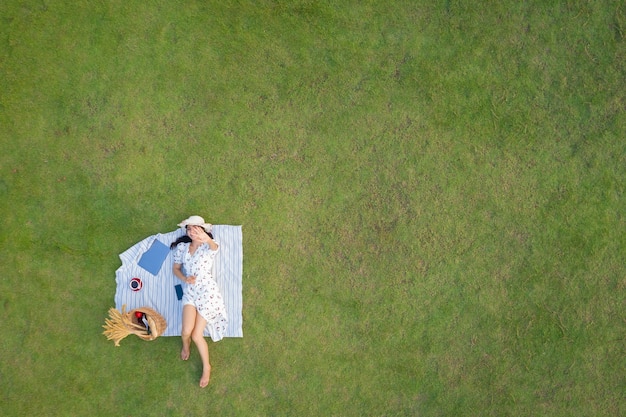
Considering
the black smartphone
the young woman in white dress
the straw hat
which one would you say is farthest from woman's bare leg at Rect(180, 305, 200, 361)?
the straw hat

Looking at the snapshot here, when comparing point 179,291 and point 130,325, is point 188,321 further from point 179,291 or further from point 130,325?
point 130,325

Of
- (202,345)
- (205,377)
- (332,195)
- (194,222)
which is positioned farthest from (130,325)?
(332,195)

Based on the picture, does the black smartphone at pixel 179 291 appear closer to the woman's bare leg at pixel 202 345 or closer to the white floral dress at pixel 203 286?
the white floral dress at pixel 203 286

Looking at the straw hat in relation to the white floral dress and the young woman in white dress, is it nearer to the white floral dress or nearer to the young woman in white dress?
the young woman in white dress

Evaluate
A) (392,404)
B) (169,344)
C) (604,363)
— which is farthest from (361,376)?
(604,363)

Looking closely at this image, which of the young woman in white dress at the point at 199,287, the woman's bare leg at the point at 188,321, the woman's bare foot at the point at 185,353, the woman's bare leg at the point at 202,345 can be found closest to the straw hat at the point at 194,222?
the young woman in white dress at the point at 199,287

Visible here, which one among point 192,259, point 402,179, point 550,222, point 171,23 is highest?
point 171,23

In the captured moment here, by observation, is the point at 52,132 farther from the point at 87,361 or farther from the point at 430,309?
the point at 430,309
